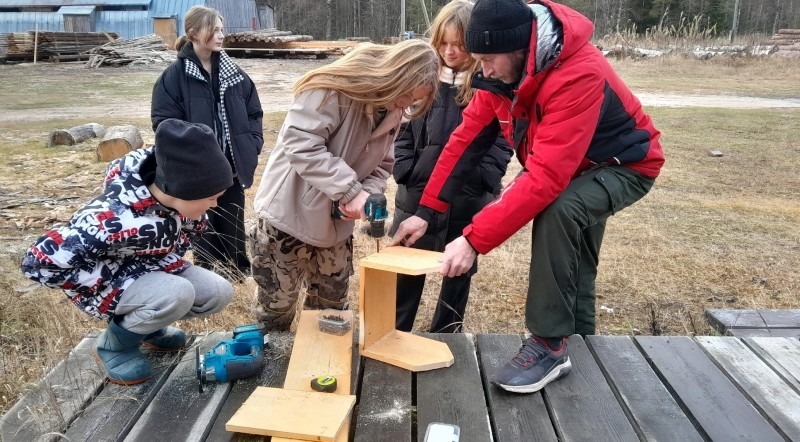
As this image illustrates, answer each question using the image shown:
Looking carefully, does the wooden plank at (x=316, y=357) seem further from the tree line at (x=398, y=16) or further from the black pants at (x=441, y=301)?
the tree line at (x=398, y=16)

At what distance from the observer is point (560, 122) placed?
92.5 inches

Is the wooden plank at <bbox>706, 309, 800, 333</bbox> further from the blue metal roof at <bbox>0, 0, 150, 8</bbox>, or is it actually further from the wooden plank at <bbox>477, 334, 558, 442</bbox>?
the blue metal roof at <bbox>0, 0, 150, 8</bbox>

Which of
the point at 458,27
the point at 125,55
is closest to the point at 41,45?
the point at 125,55

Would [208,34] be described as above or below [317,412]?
above

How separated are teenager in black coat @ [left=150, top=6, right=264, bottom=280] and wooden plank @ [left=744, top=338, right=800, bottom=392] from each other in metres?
3.05

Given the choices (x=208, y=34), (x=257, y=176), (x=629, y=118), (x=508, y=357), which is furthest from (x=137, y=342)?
(x=257, y=176)

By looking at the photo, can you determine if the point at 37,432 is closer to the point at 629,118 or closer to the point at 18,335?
the point at 18,335

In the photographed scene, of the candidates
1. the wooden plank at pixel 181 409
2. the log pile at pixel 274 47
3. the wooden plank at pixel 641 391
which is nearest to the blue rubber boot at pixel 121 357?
the wooden plank at pixel 181 409

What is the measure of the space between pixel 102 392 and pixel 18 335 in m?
1.64

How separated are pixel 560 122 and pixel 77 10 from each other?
31.8 metres

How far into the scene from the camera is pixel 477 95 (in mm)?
2887

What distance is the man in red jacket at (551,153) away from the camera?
2350 millimetres

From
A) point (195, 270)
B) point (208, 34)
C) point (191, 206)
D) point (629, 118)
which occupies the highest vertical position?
point (208, 34)

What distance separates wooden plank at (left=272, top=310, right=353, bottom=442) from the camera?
8.28ft
